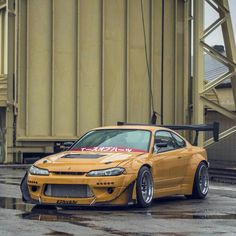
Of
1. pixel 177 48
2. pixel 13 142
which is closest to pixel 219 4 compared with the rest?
pixel 177 48

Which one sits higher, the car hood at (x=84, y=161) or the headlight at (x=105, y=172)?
the car hood at (x=84, y=161)

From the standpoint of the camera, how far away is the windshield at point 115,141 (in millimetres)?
11828

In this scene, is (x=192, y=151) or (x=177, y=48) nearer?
(x=192, y=151)

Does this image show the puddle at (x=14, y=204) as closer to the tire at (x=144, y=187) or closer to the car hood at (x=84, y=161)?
the car hood at (x=84, y=161)

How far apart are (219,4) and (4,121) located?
8380 mm

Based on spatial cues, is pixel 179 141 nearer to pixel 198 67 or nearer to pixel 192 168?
pixel 192 168

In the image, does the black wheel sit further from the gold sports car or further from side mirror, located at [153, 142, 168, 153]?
side mirror, located at [153, 142, 168, 153]

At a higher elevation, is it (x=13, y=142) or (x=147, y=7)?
(x=147, y=7)

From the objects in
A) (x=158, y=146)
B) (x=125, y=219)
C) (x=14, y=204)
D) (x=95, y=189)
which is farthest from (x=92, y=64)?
(x=125, y=219)

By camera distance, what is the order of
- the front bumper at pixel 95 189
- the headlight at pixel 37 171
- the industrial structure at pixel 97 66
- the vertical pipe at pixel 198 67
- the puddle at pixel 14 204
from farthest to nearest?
the vertical pipe at pixel 198 67 < the industrial structure at pixel 97 66 < the puddle at pixel 14 204 < the headlight at pixel 37 171 < the front bumper at pixel 95 189

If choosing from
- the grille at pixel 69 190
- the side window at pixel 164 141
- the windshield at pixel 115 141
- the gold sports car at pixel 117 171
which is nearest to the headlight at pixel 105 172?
the gold sports car at pixel 117 171

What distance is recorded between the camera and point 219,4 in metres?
25.4

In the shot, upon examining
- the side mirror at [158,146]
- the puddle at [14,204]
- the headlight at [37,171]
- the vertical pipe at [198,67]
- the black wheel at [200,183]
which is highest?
the vertical pipe at [198,67]

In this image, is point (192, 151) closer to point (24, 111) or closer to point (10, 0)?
point (24, 111)
